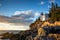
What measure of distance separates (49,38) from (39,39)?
1.68 ft

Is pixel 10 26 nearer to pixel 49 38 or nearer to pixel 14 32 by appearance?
pixel 14 32

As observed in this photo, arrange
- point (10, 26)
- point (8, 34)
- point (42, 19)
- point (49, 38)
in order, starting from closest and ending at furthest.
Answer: point (49, 38), point (10, 26), point (8, 34), point (42, 19)

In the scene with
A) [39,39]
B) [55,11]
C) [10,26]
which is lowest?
[39,39]

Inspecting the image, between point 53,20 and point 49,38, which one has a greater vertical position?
point 53,20

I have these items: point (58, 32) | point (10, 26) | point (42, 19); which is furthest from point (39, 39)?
point (42, 19)

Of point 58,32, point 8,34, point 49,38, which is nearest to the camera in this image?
point 49,38

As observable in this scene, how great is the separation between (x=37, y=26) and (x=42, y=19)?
151 centimetres

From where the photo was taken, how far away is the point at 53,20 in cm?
A: 1373

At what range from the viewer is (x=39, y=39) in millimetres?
10461

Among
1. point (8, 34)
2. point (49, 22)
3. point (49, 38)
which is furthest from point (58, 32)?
point (8, 34)

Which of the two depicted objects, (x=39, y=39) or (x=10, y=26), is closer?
(x=39, y=39)

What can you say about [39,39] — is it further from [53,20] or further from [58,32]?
[53,20]

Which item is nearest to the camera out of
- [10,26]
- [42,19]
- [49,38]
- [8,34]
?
[49,38]

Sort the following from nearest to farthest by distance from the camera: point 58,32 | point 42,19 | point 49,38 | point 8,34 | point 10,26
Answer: point 49,38 < point 58,32 < point 10,26 < point 8,34 < point 42,19
